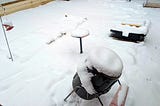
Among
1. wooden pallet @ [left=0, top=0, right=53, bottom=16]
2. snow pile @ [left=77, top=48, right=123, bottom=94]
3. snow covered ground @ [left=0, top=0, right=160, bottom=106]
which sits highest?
wooden pallet @ [left=0, top=0, right=53, bottom=16]

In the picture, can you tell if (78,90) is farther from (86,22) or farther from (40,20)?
(40,20)

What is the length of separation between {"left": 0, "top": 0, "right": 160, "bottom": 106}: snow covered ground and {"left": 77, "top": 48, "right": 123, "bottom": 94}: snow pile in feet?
1.46

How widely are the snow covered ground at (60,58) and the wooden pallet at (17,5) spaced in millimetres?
203

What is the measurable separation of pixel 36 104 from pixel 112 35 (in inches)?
76.2

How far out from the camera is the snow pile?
4.27ft

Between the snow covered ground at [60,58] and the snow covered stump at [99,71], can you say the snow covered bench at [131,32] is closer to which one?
the snow covered ground at [60,58]

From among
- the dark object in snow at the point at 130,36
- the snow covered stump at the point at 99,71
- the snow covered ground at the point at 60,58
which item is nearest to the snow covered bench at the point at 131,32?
the dark object in snow at the point at 130,36

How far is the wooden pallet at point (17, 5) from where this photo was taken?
4260 millimetres

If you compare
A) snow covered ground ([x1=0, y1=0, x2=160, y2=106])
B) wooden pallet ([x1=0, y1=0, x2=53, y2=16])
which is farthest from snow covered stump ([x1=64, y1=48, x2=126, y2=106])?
wooden pallet ([x1=0, y1=0, x2=53, y2=16])

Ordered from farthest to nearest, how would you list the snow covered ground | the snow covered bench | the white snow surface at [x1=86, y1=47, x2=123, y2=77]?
the snow covered bench < the snow covered ground < the white snow surface at [x1=86, y1=47, x2=123, y2=77]

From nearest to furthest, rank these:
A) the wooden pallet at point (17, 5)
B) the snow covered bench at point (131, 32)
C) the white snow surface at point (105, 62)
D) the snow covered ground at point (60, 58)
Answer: the white snow surface at point (105, 62) → the snow covered ground at point (60, 58) → the snow covered bench at point (131, 32) → the wooden pallet at point (17, 5)

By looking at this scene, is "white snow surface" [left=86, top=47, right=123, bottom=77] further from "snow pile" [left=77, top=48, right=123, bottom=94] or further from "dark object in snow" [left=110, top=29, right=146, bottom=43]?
"dark object in snow" [left=110, top=29, right=146, bottom=43]

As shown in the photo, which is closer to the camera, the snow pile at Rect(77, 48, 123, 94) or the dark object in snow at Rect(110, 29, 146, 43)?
the snow pile at Rect(77, 48, 123, 94)

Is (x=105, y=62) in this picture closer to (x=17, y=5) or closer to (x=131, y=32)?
(x=131, y=32)
